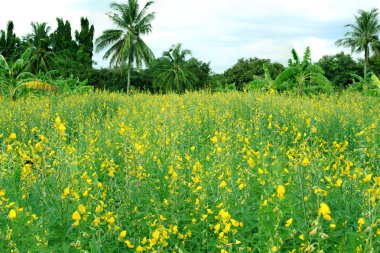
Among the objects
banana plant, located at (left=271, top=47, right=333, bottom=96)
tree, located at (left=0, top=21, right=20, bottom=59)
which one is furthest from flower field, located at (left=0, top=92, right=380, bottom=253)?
tree, located at (left=0, top=21, right=20, bottom=59)

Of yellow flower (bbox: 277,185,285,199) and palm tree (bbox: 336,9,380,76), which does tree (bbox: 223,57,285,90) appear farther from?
yellow flower (bbox: 277,185,285,199)

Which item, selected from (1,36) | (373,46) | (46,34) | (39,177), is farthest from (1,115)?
(373,46)

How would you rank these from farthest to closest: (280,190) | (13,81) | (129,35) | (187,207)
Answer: (129,35)
(13,81)
(187,207)
(280,190)

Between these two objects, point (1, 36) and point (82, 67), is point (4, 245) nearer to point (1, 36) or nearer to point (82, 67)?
point (82, 67)

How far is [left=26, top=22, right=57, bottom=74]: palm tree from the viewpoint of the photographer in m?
37.4

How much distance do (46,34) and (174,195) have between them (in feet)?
135

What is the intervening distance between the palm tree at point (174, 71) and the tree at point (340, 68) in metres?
13.4

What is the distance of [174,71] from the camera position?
1622 inches

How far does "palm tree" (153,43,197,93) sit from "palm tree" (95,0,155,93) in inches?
144

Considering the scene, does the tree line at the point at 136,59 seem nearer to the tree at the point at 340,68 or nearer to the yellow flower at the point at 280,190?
the tree at the point at 340,68

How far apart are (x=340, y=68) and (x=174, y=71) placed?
16.9 m

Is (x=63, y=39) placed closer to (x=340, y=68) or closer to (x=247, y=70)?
(x=247, y=70)

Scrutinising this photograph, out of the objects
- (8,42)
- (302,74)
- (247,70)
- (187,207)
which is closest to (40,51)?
(8,42)

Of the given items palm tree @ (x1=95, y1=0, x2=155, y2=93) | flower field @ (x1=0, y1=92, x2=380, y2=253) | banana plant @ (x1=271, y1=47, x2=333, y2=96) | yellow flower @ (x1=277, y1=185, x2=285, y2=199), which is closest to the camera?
yellow flower @ (x1=277, y1=185, x2=285, y2=199)
